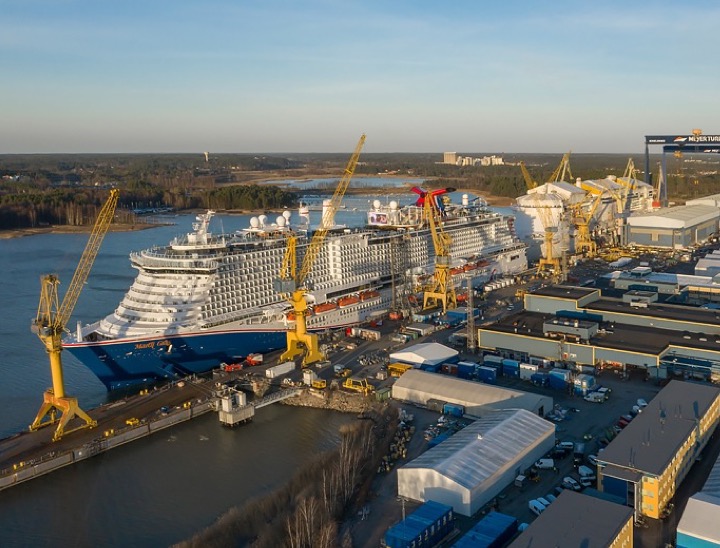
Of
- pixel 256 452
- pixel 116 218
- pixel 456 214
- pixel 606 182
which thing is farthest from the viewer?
pixel 116 218

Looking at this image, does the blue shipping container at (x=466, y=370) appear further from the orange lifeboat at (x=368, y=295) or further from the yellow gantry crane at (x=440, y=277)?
the orange lifeboat at (x=368, y=295)

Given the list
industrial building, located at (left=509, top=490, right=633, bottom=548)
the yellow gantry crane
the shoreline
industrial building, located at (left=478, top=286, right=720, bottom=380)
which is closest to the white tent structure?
industrial building, located at (left=478, top=286, right=720, bottom=380)

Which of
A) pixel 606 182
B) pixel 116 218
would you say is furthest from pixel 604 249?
Answer: pixel 116 218

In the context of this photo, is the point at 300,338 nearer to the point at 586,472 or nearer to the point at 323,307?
the point at 323,307

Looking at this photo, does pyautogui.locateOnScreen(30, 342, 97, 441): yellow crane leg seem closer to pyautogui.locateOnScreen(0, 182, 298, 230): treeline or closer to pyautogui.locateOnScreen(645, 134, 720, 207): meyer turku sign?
pyautogui.locateOnScreen(645, 134, 720, 207): meyer turku sign

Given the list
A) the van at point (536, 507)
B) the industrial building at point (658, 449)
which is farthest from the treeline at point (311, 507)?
the industrial building at point (658, 449)

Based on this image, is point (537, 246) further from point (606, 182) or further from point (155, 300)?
point (155, 300)

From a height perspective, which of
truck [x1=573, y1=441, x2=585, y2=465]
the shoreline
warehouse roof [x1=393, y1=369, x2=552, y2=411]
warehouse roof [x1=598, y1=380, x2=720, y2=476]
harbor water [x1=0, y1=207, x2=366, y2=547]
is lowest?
harbor water [x1=0, y1=207, x2=366, y2=547]
